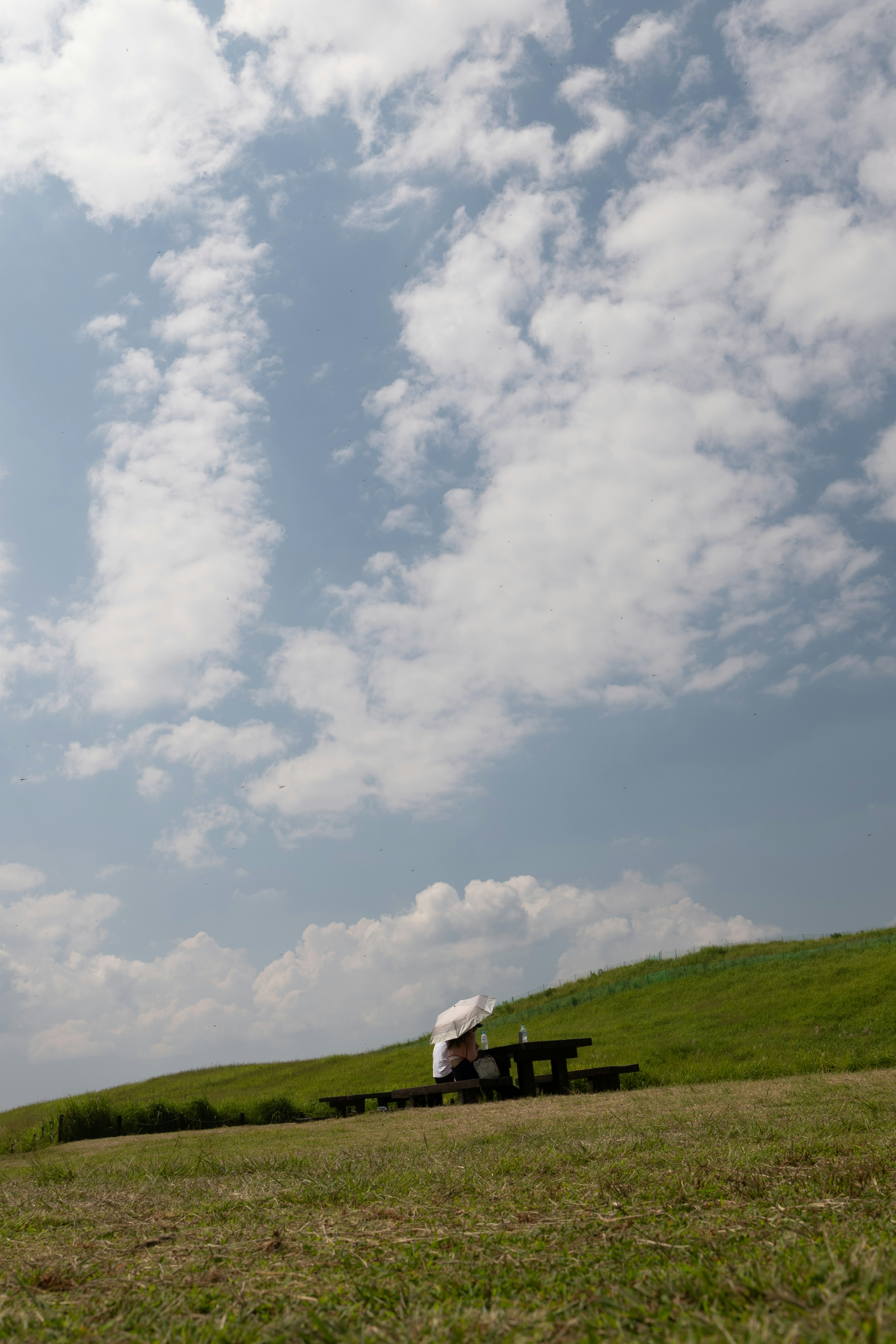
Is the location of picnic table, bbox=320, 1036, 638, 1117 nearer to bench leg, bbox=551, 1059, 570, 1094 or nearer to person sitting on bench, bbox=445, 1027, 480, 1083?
bench leg, bbox=551, 1059, 570, 1094

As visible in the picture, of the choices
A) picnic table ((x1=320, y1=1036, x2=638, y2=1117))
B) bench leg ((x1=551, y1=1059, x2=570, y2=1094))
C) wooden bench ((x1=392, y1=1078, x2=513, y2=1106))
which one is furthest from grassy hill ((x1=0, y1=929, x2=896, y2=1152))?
wooden bench ((x1=392, y1=1078, x2=513, y2=1106))

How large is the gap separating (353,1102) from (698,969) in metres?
14.8

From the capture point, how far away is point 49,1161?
10562 millimetres

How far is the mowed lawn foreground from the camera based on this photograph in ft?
7.97

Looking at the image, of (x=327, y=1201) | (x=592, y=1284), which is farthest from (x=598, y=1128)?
(x=592, y=1284)

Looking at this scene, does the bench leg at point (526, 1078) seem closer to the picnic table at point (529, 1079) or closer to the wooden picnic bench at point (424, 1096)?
the picnic table at point (529, 1079)

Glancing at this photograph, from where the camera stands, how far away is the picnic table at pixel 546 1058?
13.4 m

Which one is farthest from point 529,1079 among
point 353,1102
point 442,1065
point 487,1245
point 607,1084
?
point 487,1245

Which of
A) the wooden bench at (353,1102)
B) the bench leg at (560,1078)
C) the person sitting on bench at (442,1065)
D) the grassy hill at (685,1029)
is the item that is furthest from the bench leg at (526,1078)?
the wooden bench at (353,1102)

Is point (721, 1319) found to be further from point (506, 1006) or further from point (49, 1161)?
point (506, 1006)

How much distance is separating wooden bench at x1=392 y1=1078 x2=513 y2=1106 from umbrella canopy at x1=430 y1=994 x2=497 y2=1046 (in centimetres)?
72

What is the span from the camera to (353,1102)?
15.2 metres

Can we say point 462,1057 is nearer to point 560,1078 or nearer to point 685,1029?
point 560,1078

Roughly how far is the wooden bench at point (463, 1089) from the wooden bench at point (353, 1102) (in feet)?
2.89
